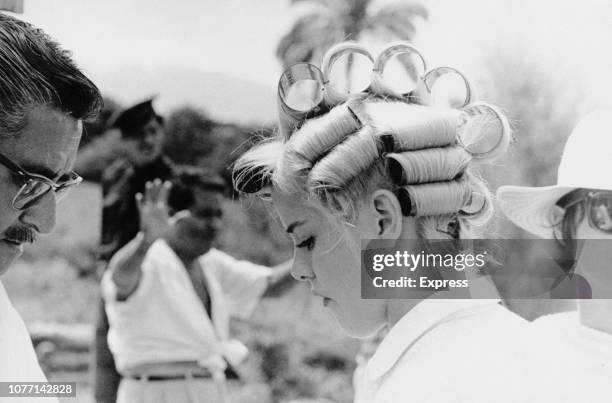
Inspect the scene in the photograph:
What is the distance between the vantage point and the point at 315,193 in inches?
44.8

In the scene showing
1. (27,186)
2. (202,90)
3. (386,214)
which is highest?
(386,214)

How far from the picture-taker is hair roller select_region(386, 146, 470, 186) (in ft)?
3.55

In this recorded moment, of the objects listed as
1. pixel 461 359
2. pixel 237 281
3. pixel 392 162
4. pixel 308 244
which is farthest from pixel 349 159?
pixel 237 281

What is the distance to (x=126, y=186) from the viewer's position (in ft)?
11.4

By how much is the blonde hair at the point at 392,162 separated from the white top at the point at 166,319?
6.45 ft

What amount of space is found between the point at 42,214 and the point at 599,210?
3.55 feet

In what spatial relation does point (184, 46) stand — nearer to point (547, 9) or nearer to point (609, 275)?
point (547, 9)

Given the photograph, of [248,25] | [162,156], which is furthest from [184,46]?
[162,156]

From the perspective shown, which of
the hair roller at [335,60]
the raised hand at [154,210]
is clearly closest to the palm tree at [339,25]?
the raised hand at [154,210]

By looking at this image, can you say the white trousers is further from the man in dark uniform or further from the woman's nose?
the woman's nose

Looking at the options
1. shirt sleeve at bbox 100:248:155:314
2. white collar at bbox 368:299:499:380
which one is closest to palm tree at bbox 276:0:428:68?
shirt sleeve at bbox 100:248:155:314

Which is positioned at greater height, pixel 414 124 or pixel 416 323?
pixel 414 124

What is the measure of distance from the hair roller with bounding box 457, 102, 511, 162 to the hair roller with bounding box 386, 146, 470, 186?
66mm

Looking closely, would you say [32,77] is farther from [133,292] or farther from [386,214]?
[133,292]
